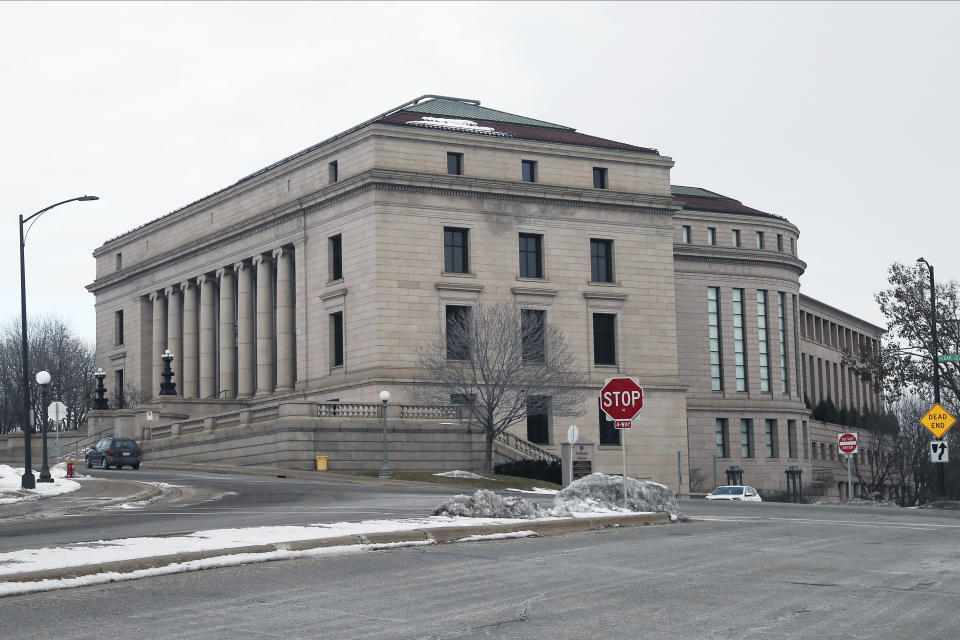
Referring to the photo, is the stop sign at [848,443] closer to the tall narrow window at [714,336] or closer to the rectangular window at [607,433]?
the rectangular window at [607,433]

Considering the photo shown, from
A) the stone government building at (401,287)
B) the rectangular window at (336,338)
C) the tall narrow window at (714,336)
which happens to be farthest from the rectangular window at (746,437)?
the rectangular window at (336,338)

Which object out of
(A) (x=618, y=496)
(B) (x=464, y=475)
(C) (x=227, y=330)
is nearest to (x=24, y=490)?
Answer: (B) (x=464, y=475)

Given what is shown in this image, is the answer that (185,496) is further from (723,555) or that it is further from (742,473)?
(742,473)

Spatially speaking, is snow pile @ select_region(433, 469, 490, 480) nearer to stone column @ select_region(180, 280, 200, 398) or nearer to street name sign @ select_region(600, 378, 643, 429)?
street name sign @ select_region(600, 378, 643, 429)

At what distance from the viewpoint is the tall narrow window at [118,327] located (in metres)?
99.9

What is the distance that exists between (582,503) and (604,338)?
51.5 m

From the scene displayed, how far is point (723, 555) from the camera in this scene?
60.3 feet

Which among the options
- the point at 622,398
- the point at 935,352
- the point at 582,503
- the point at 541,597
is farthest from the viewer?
the point at 935,352

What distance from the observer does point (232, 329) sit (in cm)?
8575

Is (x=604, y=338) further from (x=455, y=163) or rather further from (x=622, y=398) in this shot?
(x=622, y=398)

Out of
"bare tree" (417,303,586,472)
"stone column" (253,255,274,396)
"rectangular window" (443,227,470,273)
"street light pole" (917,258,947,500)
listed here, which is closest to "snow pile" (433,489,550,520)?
"street light pole" (917,258,947,500)

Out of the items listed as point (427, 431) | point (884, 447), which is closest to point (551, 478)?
point (427, 431)

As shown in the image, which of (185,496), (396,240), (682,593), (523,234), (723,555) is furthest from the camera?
(523,234)

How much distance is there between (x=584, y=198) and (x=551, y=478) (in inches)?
867
